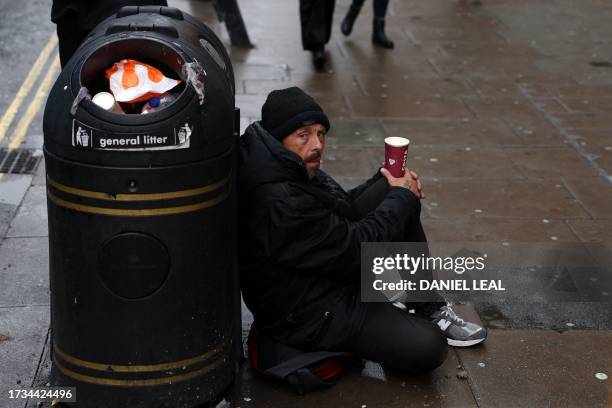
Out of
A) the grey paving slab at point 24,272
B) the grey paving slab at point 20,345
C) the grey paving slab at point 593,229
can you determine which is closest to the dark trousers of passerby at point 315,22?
the grey paving slab at point 593,229

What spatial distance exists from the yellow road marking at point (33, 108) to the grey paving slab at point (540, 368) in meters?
4.29

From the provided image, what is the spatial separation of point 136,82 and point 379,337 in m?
1.53

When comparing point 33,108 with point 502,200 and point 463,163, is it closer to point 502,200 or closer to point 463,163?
point 463,163

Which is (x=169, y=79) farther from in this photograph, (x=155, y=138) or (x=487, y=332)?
(x=487, y=332)

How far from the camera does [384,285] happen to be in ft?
15.0

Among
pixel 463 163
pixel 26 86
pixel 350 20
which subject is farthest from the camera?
pixel 350 20

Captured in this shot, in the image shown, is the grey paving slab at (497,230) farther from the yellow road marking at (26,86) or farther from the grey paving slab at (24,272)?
the yellow road marking at (26,86)

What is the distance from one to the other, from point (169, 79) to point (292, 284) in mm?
1046

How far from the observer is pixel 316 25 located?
973 cm

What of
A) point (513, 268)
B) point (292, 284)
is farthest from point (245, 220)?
point (513, 268)

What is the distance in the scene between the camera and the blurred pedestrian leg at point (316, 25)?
9.66 meters

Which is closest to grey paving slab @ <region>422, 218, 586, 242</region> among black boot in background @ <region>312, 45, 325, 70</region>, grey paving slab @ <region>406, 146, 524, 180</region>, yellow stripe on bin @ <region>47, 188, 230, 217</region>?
grey paving slab @ <region>406, 146, 524, 180</region>

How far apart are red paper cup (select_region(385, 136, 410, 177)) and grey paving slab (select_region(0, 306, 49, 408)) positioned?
6.08 feet

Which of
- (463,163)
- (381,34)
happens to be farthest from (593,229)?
(381,34)
